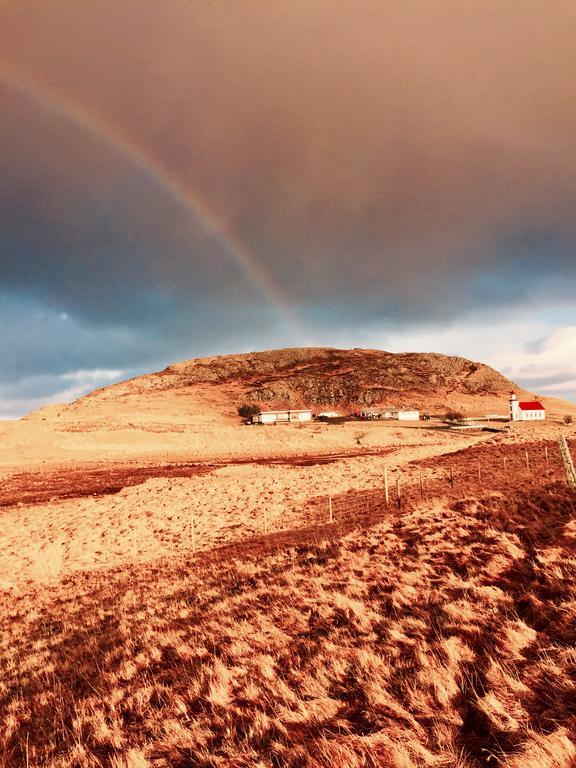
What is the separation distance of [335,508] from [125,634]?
13.5m

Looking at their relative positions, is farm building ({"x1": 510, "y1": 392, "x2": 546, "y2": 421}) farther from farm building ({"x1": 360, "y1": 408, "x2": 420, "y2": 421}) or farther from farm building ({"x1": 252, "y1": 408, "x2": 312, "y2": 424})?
farm building ({"x1": 252, "y1": 408, "x2": 312, "y2": 424})

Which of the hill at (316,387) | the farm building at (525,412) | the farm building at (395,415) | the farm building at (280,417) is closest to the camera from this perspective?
the farm building at (525,412)

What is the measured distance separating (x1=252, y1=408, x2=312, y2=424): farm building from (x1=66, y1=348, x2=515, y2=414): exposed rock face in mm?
29606

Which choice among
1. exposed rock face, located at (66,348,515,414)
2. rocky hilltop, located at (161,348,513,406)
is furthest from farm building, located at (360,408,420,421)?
rocky hilltop, located at (161,348,513,406)

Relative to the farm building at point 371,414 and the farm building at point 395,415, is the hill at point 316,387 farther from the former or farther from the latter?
the farm building at point 395,415

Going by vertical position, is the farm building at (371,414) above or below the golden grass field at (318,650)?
above

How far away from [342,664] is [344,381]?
6292 inches

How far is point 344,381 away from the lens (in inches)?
6442

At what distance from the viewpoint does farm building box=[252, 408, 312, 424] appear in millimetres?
111125

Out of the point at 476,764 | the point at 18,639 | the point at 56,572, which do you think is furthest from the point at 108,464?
the point at 476,764

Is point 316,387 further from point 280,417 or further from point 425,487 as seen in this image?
point 425,487

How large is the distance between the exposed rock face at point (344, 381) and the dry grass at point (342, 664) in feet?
448

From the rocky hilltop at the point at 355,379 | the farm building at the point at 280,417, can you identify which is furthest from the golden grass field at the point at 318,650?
the rocky hilltop at the point at 355,379

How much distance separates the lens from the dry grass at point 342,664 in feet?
13.2
